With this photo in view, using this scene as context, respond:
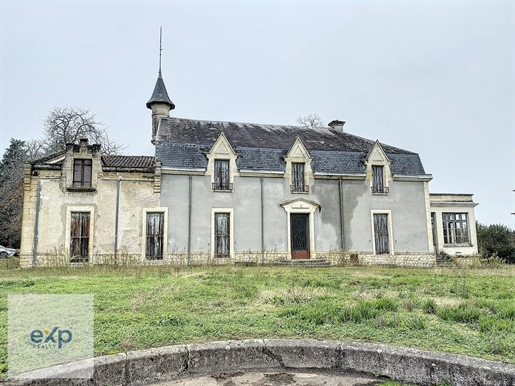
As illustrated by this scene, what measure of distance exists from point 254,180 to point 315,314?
1597 centimetres

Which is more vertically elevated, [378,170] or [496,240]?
[378,170]

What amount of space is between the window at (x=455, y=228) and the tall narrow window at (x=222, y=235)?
1472 cm

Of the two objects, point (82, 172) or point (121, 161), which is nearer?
point (82, 172)

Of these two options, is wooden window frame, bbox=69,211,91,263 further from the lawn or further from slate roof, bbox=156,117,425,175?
the lawn

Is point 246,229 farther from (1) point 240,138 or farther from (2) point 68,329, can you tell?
(2) point 68,329

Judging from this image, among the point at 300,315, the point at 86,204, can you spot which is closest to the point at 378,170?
the point at 86,204

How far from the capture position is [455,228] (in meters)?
26.0

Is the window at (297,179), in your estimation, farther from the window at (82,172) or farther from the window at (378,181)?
the window at (82,172)

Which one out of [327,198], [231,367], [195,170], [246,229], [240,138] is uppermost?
[240,138]

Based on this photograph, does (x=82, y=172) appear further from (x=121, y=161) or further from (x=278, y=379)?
(x=278, y=379)

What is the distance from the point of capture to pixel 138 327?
16.5 ft

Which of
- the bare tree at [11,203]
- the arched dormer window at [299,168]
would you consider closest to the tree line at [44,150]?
the bare tree at [11,203]

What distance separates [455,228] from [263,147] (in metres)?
14.2

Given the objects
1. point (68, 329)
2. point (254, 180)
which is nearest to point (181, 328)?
point (68, 329)
